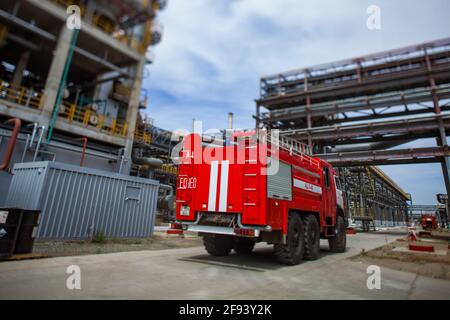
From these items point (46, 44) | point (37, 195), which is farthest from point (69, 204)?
point (46, 44)

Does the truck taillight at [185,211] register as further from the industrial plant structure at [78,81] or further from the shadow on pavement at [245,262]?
the industrial plant structure at [78,81]

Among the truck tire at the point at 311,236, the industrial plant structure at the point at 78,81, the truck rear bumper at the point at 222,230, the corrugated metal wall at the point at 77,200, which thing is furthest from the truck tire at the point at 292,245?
the industrial plant structure at the point at 78,81

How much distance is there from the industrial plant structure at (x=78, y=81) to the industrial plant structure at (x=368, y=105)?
15439mm

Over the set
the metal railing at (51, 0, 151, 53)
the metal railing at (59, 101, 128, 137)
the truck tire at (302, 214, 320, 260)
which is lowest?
the truck tire at (302, 214, 320, 260)

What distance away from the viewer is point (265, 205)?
6105 mm

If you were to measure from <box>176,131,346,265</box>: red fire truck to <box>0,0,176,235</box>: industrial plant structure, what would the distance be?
10246 millimetres

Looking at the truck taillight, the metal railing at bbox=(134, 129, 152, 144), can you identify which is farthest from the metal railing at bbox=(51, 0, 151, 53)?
the truck taillight

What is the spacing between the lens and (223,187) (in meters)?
6.81

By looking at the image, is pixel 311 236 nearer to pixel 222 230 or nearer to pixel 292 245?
pixel 292 245

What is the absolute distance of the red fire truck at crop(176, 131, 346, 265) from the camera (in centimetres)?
632

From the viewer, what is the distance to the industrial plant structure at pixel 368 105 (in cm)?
2172

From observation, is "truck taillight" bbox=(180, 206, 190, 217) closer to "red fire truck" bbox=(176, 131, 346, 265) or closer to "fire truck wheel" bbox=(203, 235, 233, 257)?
"red fire truck" bbox=(176, 131, 346, 265)

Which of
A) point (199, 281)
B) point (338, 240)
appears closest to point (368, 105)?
point (338, 240)

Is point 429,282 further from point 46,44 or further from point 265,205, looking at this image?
point 46,44
